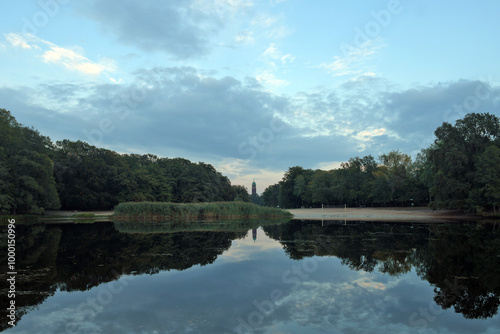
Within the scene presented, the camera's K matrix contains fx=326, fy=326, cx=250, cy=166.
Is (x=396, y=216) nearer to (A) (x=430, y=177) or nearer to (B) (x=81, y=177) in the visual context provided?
(A) (x=430, y=177)

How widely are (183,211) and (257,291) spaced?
35.6 m

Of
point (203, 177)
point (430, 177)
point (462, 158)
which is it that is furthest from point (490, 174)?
point (203, 177)

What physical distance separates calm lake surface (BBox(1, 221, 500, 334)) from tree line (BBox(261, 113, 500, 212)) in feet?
122

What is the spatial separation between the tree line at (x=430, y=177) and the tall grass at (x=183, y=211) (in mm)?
30167

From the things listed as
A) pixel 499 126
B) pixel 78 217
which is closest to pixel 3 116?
pixel 78 217

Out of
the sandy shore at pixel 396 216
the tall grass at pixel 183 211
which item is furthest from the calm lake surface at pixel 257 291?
the sandy shore at pixel 396 216

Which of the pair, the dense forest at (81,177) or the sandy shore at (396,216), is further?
the sandy shore at (396,216)

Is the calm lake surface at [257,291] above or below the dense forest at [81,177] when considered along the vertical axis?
below

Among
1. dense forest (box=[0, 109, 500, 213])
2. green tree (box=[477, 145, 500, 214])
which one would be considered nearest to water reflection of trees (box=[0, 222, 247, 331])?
dense forest (box=[0, 109, 500, 213])

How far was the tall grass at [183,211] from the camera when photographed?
138ft

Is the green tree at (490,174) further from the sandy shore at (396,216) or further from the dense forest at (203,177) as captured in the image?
the sandy shore at (396,216)

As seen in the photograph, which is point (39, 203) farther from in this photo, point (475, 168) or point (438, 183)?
point (475, 168)

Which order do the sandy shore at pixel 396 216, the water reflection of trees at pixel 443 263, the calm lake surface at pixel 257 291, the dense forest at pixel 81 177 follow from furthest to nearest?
the sandy shore at pixel 396 216
the dense forest at pixel 81 177
the water reflection of trees at pixel 443 263
the calm lake surface at pixel 257 291

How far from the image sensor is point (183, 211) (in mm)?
43656
